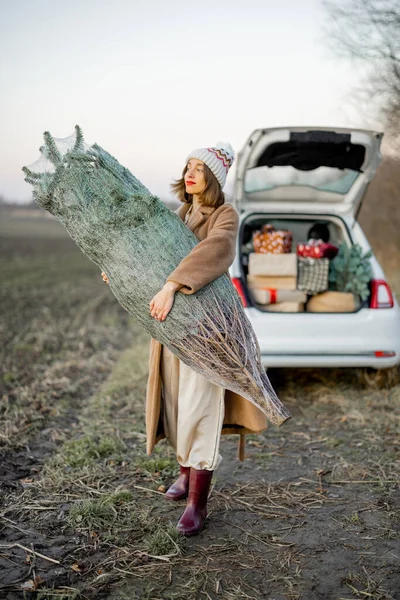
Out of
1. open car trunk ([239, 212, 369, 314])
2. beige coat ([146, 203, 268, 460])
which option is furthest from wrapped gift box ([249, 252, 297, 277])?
beige coat ([146, 203, 268, 460])

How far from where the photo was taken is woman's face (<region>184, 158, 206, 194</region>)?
2.91m

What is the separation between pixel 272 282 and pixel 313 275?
1.21ft

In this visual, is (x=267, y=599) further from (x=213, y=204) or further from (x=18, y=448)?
(x=18, y=448)

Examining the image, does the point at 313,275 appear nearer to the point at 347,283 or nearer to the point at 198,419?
the point at 347,283

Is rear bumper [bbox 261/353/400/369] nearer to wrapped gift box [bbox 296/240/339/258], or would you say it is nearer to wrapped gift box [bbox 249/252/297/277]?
wrapped gift box [bbox 249/252/297/277]

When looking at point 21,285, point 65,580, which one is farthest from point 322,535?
point 21,285

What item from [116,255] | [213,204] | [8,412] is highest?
[213,204]

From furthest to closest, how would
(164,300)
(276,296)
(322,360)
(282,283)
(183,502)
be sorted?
(282,283) → (276,296) → (322,360) → (183,502) → (164,300)

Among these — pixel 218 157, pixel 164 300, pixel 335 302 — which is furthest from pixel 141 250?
pixel 335 302

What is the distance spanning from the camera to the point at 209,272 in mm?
2691

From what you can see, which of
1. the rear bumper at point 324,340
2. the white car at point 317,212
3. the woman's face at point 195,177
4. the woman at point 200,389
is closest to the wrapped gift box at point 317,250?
the white car at point 317,212

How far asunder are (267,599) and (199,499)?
69 cm

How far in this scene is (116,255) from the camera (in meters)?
2.77

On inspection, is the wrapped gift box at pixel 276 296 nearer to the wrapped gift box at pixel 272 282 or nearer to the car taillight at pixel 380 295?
the wrapped gift box at pixel 272 282
